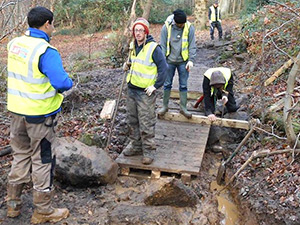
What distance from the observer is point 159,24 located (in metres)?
26.6

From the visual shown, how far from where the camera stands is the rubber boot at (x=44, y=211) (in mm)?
3963

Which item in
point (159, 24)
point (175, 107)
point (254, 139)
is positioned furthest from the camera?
point (159, 24)

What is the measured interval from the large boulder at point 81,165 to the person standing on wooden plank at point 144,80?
2.32 ft

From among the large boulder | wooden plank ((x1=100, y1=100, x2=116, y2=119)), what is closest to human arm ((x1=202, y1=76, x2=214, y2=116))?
wooden plank ((x1=100, y1=100, x2=116, y2=119))

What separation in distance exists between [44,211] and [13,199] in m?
0.41

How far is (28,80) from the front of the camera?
11.9 feet

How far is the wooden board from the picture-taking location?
542 centimetres

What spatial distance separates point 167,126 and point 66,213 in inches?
120

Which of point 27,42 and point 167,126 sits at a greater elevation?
point 27,42

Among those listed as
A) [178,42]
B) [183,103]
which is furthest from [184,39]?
[183,103]

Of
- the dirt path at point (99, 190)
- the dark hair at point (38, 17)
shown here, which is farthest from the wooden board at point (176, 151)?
the dark hair at point (38, 17)

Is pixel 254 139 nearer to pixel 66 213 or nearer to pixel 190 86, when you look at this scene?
pixel 190 86

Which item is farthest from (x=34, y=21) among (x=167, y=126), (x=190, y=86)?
(x=190, y=86)

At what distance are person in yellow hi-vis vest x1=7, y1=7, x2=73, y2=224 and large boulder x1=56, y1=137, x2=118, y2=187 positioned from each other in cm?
76
